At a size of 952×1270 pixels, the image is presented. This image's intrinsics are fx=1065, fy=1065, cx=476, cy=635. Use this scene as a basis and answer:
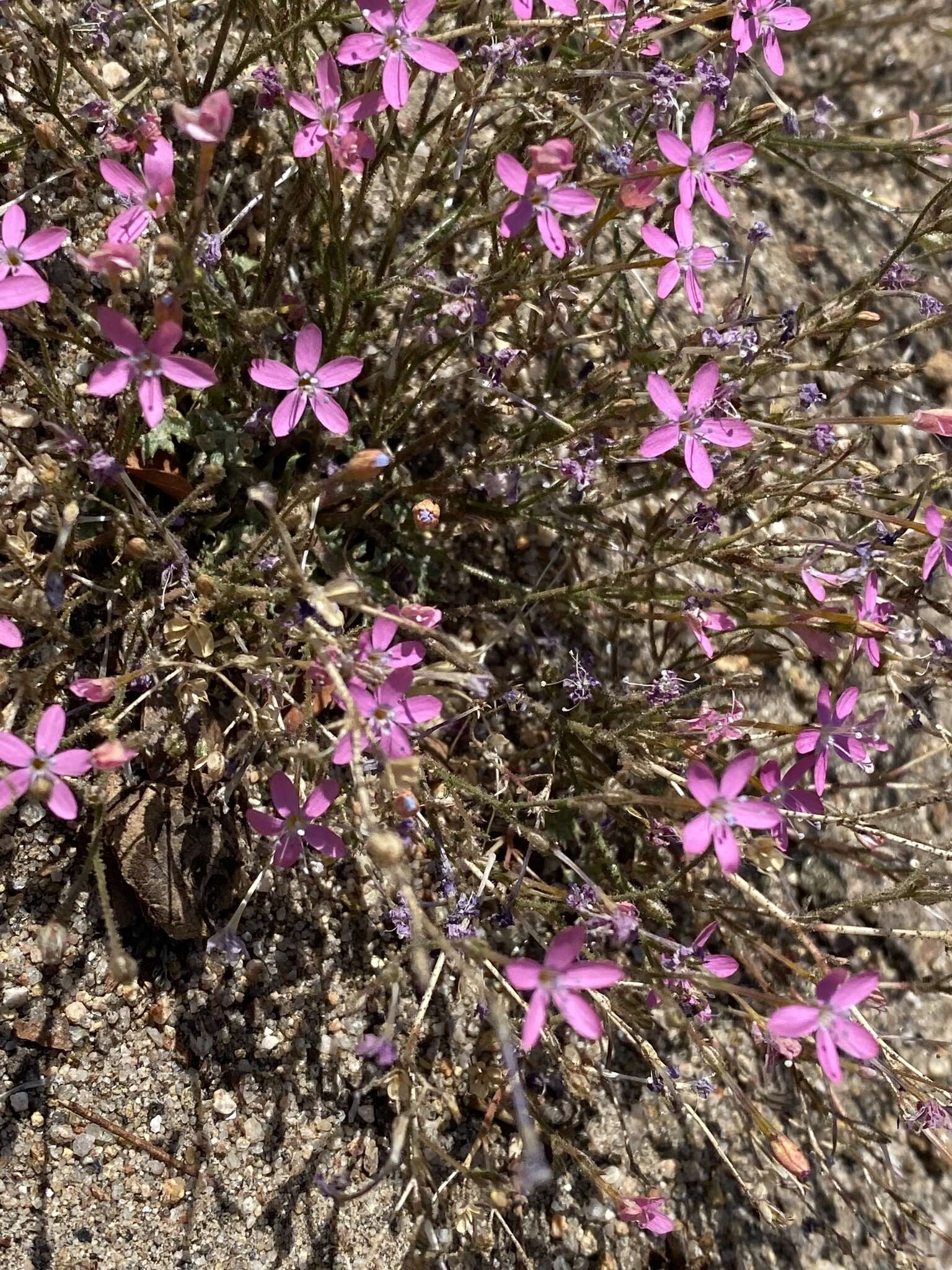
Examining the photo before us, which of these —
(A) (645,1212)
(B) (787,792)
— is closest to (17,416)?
(B) (787,792)

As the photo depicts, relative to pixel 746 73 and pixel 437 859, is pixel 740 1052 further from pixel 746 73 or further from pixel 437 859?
pixel 746 73

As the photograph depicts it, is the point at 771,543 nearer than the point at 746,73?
Yes

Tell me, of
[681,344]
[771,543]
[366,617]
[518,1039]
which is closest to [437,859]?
[518,1039]

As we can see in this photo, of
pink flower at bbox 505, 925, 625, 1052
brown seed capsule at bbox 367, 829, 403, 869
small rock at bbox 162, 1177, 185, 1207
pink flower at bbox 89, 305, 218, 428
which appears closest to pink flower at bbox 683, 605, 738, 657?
pink flower at bbox 505, 925, 625, 1052

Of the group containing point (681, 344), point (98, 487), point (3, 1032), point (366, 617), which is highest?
point (681, 344)

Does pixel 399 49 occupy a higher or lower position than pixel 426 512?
higher

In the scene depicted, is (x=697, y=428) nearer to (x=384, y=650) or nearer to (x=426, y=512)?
(x=426, y=512)

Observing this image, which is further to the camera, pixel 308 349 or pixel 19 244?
pixel 308 349
